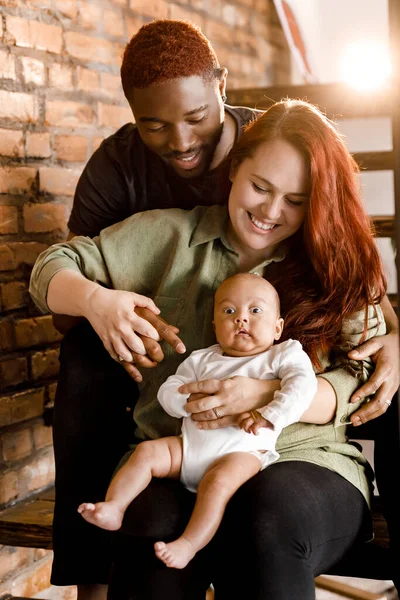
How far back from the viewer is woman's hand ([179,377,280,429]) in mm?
1451

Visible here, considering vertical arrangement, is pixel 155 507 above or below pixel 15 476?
above

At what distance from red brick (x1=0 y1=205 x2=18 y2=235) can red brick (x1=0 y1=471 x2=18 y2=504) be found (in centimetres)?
70

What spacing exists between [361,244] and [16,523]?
1.16 meters

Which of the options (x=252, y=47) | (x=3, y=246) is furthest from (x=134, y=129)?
(x=252, y=47)

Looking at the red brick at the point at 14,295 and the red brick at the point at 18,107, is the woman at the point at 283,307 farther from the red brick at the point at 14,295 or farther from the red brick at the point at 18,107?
the red brick at the point at 18,107

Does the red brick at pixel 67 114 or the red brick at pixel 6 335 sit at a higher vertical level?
the red brick at pixel 67 114

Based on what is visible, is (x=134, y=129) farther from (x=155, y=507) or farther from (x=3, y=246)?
(x=155, y=507)

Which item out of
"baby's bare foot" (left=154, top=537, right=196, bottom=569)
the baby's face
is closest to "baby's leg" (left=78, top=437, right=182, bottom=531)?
"baby's bare foot" (left=154, top=537, right=196, bottom=569)

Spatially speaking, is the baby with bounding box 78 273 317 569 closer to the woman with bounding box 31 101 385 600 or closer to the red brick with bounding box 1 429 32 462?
the woman with bounding box 31 101 385 600

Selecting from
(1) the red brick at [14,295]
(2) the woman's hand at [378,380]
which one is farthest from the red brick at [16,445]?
(2) the woman's hand at [378,380]

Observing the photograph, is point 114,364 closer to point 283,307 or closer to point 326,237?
point 283,307

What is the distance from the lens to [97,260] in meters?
1.77

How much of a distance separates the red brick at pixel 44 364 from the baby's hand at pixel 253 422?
1.08m

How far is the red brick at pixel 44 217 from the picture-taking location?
2.29m
